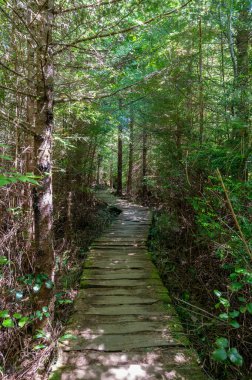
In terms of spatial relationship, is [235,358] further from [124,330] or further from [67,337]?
[67,337]

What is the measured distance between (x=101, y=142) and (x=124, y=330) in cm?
675

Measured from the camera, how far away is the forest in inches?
112

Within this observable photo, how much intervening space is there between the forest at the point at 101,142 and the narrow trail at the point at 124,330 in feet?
0.63

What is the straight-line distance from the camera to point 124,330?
287 cm

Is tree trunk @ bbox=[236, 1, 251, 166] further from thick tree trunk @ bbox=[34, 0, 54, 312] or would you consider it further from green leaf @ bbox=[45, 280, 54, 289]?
green leaf @ bbox=[45, 280, 54, 289]

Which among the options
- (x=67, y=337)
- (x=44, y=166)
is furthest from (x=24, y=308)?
(x=44, y=166)

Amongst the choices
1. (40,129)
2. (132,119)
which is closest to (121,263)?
(40,129)

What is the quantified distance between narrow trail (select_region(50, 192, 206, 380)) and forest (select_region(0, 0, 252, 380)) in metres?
0.19

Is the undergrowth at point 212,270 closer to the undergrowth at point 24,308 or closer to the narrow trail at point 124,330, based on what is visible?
the narrow trail at point 124,330

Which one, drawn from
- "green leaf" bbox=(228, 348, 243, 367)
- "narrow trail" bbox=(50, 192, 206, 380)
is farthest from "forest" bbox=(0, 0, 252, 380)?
"narrow trail" bbox=(50, 192, 206, 380)

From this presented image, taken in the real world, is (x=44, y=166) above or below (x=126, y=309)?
above

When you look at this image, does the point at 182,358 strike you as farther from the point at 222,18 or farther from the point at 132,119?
the point at 132,119

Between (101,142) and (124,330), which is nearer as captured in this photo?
(124,330)

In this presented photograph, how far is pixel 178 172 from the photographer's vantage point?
554cm
